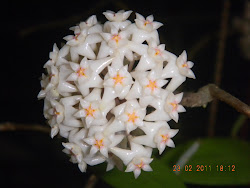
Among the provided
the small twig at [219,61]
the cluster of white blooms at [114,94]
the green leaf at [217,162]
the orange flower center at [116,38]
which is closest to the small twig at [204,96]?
the cluster of white blooms at [114,94]

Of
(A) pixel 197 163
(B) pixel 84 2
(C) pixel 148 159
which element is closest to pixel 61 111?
(C) pixel 148 159

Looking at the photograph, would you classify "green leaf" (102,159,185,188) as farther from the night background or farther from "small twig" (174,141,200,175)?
the night background

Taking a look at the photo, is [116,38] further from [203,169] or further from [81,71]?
[203,169]

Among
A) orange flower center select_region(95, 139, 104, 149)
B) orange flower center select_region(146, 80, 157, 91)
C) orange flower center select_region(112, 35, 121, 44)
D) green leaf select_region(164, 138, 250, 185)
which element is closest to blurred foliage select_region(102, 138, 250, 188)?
green leaf select_region(164, 138, 250, 185)

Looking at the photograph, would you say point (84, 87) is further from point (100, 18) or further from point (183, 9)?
point (183, 9)

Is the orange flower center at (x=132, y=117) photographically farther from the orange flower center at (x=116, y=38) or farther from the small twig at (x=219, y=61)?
the small twig at (x=219, y=61)

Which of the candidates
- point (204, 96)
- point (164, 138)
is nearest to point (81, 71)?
point (164, 138)
